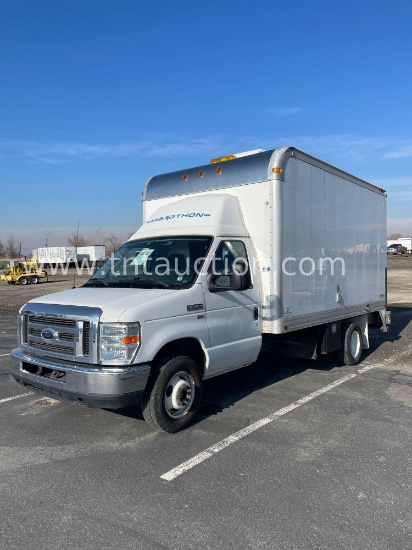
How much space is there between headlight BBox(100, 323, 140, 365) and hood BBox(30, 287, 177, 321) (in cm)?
11

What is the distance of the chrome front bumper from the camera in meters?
4.35

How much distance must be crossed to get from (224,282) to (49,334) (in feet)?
6.77

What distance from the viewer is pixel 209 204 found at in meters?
6.13

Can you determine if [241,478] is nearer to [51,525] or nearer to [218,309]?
[51,525]

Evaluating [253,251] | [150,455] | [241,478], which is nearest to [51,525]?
[150,455]

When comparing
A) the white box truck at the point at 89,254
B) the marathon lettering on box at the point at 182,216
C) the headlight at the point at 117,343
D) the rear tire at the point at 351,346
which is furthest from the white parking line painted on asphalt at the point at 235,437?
the white box truck at the point at 89,254

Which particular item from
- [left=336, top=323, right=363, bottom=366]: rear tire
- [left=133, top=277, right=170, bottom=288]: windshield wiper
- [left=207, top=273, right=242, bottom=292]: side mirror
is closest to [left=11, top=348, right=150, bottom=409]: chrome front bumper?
[left=133, top=277, right=170, bottom=288]: windshield wiper

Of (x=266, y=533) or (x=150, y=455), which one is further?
(x=150, y=455)

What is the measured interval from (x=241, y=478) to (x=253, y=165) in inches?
155

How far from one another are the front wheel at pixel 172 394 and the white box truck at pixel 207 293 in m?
0.01

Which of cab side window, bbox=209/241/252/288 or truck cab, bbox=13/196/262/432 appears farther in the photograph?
cab side window, bbox=209/241/252/288

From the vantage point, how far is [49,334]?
4.82 m

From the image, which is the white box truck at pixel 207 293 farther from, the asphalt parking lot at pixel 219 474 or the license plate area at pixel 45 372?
the asphalt parking lot at pixel 219 474

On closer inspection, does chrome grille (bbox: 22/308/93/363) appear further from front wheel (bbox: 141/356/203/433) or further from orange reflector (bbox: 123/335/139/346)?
front wheel (bbox: 141/356/203/433)
